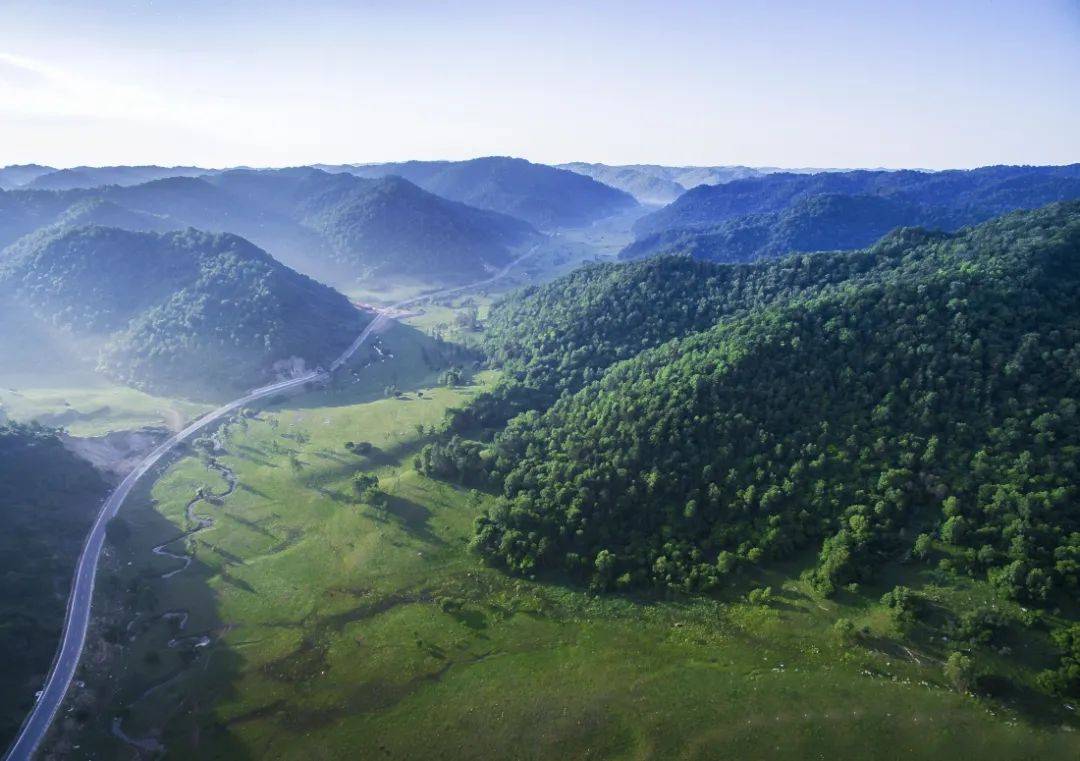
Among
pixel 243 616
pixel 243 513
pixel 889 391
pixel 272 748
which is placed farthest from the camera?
pixel 243 513

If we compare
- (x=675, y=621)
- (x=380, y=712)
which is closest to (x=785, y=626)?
(x=675, y=621)

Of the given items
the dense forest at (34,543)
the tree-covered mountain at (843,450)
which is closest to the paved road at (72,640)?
the dense forest at (34,543)

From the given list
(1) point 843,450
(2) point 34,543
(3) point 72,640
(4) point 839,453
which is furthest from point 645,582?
(2) point 34,543

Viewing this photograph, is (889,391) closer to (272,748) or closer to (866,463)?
(866,463)

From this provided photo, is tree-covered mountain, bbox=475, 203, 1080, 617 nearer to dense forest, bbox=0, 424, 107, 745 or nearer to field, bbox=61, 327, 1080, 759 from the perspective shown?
field, bbox=61, 327, 1080, 759

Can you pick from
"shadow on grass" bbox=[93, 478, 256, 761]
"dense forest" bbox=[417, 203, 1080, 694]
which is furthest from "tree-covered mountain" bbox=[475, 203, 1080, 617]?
"shadow on grass" bbox=[93, 478, 256, 761]

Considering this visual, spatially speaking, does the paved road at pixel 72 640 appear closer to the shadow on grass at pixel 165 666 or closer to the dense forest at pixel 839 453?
the shadow on grass at pixel 165 666

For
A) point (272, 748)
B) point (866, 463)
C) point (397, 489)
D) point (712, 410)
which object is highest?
point (712, 410)

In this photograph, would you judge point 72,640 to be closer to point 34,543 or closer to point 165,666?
point 165,666
